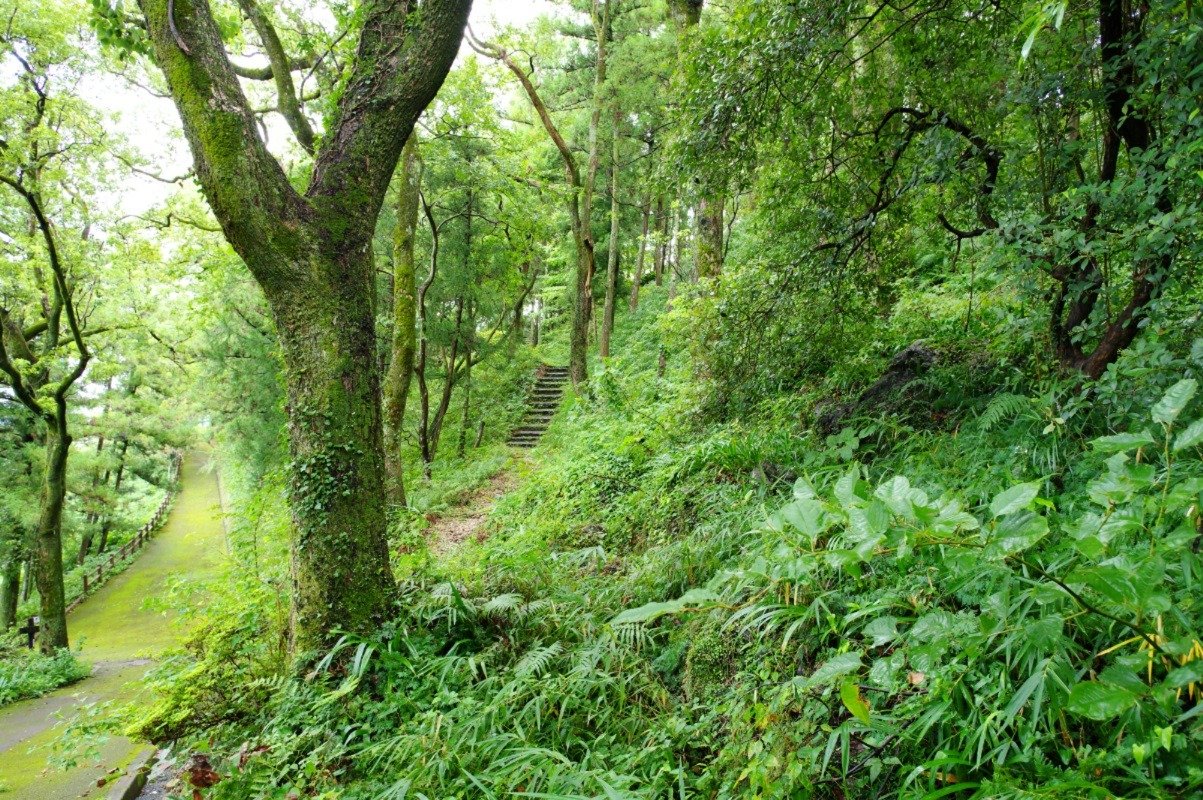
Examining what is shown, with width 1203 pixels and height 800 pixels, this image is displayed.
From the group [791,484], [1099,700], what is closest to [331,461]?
[791,484]

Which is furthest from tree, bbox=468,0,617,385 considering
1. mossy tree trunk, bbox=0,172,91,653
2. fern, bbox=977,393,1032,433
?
mossy tree trunk, bbox=0,172,91,653

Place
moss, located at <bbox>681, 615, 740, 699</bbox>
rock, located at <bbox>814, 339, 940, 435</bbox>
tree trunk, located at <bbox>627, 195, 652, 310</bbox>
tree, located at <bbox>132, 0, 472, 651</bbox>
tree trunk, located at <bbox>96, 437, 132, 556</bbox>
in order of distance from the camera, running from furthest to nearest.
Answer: tree trunk, located at <bbox>96, 437, 132, 556</bbox>, tree trunk, located at <bbox>627, 195, 652, 310</bbox>, rock, located at <bbox>814, 339, 940, 435</bbox>, tree, located at <bbox>132, 0, 472, 651</bbox>, moss, located at <bbox>681, 615, 740, 699</bbox>

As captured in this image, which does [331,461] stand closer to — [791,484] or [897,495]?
[791,484]

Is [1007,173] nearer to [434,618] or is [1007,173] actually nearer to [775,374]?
[775,374]

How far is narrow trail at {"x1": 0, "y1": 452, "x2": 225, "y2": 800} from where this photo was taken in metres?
5.78

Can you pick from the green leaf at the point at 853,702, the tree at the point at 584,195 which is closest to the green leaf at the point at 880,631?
the green leaf at the point at 853,702

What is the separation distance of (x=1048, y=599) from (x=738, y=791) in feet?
4.49

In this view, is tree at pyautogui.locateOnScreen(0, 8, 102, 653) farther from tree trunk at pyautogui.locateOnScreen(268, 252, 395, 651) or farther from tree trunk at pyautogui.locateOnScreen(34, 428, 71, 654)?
tree trunk at pyautogui.locateOnScreen(268, 252, 395, 651)

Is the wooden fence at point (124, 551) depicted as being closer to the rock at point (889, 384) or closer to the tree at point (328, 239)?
the tree at point (328, 239)

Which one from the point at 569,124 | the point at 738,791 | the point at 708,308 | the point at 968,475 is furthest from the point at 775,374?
the point at 569,124

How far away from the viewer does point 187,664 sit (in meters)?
4.18

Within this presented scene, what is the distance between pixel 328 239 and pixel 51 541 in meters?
13.8

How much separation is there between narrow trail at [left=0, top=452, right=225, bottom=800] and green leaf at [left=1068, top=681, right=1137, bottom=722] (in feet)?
13.7

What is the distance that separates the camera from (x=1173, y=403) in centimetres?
140
